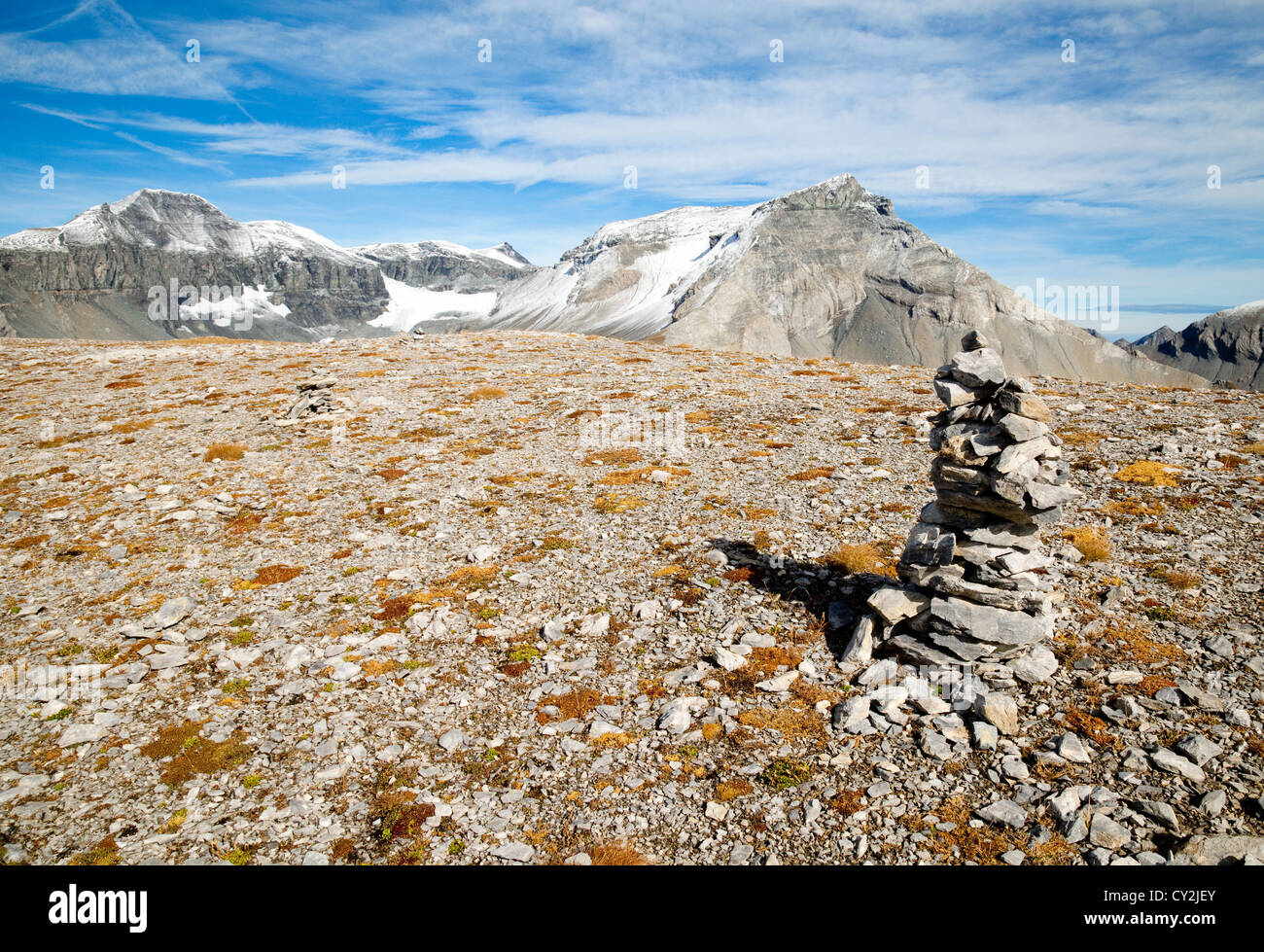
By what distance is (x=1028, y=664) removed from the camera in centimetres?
1104

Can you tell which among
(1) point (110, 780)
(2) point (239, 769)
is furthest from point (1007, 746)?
(1) point (110, 780)

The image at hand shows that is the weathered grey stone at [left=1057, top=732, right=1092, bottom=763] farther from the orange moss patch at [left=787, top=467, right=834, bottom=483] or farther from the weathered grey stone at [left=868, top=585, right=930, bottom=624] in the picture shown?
the orange moss patch at [left=787, top=467, right=834, bottom=483]

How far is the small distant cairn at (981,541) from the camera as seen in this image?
1115 centimetres

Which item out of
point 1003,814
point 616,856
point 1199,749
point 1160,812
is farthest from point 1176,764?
point 616,856

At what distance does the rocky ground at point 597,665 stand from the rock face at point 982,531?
81 cm

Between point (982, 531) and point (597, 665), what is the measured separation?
7848mm

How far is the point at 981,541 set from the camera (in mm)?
11859

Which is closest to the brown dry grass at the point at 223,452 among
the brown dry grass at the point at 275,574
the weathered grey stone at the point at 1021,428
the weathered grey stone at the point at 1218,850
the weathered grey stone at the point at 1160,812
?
the brown dry grass at the point at 275,574

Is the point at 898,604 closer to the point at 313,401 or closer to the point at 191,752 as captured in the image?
the point at 191,752

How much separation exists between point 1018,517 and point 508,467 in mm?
17604

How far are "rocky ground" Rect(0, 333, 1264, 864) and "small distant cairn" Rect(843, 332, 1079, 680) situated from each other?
700 mm

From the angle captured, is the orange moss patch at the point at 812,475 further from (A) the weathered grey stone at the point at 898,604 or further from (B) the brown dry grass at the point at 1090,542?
(A) the weathered grey stone at the point at 898,604
